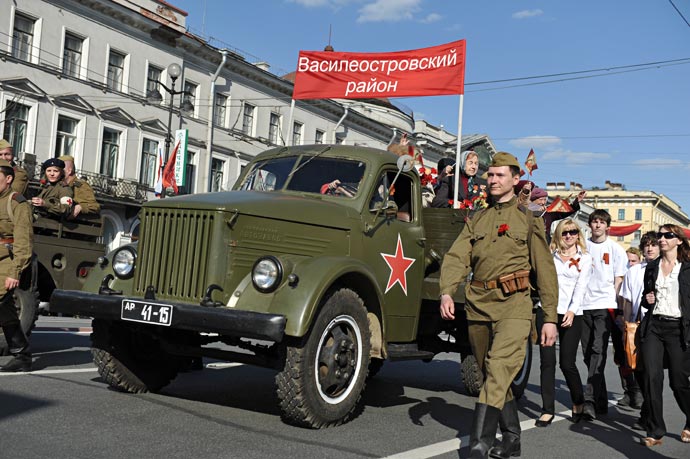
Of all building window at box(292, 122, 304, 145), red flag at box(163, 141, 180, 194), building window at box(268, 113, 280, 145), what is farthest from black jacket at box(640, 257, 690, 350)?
building window at box(292, 122, 304, 145)

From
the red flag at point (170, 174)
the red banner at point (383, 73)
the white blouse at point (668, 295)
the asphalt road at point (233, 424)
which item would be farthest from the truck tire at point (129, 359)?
the red flag at point (170, 174)

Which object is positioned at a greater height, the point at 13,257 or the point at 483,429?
the point at 13,257

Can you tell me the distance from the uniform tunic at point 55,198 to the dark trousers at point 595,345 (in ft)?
18.0

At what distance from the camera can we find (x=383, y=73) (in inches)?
446

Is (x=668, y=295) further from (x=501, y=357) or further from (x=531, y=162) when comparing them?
(x=531, y=162)

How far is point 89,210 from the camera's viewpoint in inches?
358

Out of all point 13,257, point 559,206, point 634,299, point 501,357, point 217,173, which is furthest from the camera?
point 217,173

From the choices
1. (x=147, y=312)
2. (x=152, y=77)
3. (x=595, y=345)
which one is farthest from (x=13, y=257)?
(x=152, y=77)

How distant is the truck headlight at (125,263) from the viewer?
21.5ft

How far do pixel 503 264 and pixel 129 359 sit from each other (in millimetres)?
3248

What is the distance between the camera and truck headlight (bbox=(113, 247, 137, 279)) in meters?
6.56

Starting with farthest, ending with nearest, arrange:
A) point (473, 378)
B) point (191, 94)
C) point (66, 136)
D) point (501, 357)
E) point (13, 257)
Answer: point (191, 94), point (66, 136), point (473, 378), point (13, 257), point (501, 357)

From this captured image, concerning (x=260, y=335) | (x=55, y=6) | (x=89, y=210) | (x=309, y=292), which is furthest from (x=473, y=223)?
(x=55, y=6)

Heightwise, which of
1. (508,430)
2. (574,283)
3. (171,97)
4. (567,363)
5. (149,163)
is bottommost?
(508,430)
